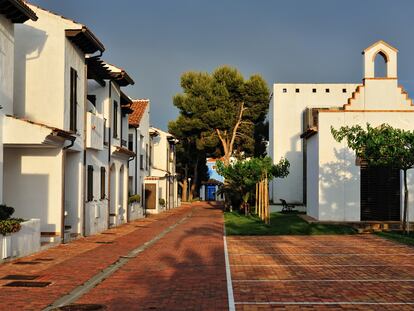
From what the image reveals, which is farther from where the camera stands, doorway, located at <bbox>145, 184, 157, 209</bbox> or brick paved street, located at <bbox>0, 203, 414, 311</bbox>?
doorway, located at <bbox>145, 184, 157, 209</bbox>

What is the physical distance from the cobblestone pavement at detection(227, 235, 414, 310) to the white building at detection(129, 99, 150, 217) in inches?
678

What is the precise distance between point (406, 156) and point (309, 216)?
10.5m

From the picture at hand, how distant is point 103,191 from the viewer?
23812mm

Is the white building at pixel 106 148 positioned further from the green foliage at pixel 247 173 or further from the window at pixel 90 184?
the green foliage at pixel 247 173

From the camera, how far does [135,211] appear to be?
32375mm

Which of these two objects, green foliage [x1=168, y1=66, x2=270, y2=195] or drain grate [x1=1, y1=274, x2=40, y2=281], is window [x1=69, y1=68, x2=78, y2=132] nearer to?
drain grate [x1=1, y1=274, x2=40, y2=281]

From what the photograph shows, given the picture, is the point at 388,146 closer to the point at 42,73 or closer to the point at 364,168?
the point at 364,168

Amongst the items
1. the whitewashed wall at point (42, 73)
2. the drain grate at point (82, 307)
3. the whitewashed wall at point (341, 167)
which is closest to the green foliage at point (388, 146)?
the whitewashed wall at point (341, 167)

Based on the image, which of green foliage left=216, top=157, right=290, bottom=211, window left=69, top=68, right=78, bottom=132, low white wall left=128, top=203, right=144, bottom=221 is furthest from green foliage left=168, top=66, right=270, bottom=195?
window left=69, top=68, right=78, bottom=132

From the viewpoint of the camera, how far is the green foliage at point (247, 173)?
3288 centimetres

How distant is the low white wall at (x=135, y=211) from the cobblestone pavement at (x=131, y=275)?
11689mm

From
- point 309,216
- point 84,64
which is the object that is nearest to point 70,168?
point 84,64

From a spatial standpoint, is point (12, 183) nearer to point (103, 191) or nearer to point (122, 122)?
→ point (103, 191)

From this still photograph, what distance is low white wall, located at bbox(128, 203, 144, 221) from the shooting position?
30.8 meters
